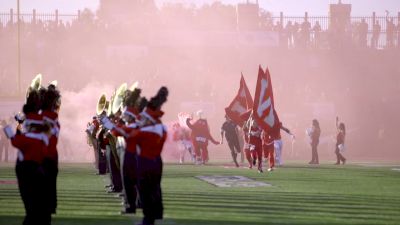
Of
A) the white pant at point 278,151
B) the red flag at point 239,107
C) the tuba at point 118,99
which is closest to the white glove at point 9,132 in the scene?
the tuba at point 118,99

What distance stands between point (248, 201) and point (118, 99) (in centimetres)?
302

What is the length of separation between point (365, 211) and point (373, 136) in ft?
126

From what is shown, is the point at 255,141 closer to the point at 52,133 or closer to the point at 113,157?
the point at 113,157

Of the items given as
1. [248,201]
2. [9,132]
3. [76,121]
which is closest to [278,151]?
[248,201]

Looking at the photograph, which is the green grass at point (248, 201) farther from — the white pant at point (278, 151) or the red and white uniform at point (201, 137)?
the red and white uniform at point (201, 137)

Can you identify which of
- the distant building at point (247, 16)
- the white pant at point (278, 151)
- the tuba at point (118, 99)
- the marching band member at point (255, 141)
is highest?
the distant building at point (247, 16)

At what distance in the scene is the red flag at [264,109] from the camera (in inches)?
1122

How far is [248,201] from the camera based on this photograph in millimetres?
17625

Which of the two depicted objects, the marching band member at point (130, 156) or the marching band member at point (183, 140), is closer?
the marching band member at point (130, 156)

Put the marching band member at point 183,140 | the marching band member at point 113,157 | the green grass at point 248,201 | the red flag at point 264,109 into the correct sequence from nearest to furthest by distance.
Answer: the green grass at point 248,201 → the marching band member at point 113,157 → the red flag at point 264,109 → the marching band member at point 183,140

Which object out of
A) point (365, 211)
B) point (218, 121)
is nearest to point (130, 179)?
point (365, 211)

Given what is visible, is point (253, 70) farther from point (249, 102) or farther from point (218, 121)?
point (249, 102)

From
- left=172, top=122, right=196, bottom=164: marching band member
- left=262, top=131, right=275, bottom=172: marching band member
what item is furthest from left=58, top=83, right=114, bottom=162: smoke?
left=262, top=131, right=275, bottom=172: marching band member

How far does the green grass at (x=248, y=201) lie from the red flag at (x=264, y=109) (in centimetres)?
266
